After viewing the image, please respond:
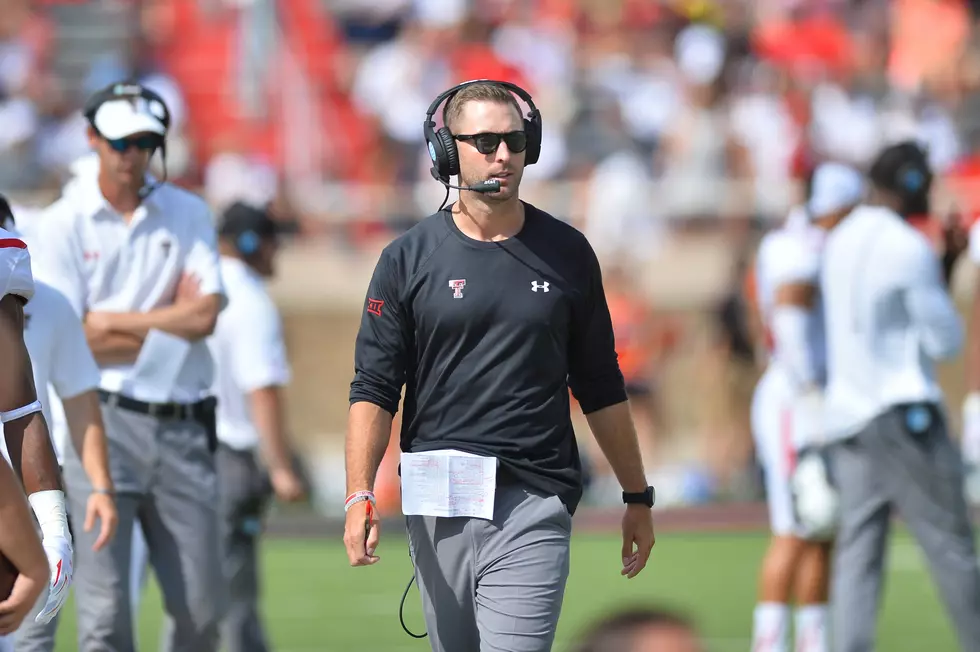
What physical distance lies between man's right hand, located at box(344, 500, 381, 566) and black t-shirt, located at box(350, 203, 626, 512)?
1.13 ft

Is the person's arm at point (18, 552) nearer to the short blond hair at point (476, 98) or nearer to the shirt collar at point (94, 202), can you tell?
the short blond hair at point (476, 98)

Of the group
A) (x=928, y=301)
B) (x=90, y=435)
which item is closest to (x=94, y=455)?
(x=90, y=435)

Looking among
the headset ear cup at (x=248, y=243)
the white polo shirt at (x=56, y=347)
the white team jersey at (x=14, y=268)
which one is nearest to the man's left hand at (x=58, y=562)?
the white team jersey at (x=14, y=268)

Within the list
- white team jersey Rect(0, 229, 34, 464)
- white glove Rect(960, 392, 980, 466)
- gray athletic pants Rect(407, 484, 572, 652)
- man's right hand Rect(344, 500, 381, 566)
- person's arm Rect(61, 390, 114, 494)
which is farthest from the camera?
white glove Rect(960, 392, 980, 466)

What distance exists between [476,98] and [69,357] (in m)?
1.65

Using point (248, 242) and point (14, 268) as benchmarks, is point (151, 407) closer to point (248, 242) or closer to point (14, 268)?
point (248, 242)

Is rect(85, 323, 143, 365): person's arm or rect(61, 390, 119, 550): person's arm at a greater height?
rect(85, 323, 143, 365): person's arm

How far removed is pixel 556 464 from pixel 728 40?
48.5ft

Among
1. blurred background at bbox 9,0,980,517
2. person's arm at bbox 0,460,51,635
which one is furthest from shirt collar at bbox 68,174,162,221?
blurred background at bbox 9,0,980,517

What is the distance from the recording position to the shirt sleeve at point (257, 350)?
340 inches

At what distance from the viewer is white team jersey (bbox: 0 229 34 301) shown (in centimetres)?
444

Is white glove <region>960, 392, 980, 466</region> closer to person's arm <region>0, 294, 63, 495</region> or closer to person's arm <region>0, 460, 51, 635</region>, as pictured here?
person's arm <region>0, 294, 63, 495</region>

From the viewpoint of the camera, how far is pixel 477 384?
5.48 meters

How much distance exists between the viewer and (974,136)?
63.3 ft
